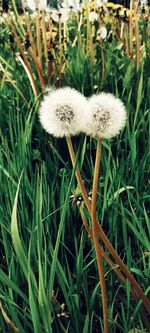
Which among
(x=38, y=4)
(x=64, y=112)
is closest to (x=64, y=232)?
(x=64, y=112)

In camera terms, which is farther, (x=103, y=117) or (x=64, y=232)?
(x=64, y=232)

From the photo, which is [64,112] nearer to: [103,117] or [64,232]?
[103,117]

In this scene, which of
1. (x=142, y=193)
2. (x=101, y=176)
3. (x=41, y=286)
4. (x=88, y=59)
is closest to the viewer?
(x=41, y=286)

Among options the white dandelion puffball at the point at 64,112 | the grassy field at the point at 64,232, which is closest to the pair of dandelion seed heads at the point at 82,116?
the white dandelion puffball at the point at 64,112

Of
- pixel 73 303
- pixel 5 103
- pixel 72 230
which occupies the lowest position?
pixel 73 303

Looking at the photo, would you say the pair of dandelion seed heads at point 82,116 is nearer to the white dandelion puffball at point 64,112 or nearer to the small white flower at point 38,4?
the white dandelion puffball at point 64,112

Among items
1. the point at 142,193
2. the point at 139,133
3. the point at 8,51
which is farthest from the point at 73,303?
the point at 8,51

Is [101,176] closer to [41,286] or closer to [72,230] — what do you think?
[72,230]
